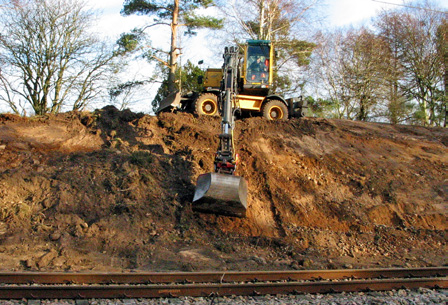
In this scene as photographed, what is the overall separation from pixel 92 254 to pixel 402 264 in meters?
6.85

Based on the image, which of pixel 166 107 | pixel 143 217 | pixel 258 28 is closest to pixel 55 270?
pixel 143 217

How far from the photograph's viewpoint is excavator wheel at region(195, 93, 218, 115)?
→ 16.5 metres

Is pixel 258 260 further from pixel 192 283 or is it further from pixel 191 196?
pixel 191 196

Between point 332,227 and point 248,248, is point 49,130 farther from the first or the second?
point 332,227

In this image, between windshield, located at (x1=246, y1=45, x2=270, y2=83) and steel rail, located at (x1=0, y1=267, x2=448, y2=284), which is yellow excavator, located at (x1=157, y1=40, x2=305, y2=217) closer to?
windshield, located at (x1=246, y1=45, x2=270, y2=83)

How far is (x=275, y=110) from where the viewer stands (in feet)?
57.3

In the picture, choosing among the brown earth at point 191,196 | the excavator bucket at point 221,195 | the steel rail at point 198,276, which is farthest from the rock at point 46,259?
the excavator bucket at point 221,195

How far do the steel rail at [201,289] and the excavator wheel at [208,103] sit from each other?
10871 millimetres

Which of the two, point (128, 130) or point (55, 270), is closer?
point (55, 270)

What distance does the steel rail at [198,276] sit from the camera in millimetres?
6316

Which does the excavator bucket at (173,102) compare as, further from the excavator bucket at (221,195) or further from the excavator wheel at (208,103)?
the excavator bucket at (221,195)

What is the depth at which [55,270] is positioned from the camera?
7.30 m

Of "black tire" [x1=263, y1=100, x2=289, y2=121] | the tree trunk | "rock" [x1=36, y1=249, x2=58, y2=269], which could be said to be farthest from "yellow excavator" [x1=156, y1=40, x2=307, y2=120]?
"rock" [x1=36, y1=249, x2=58, y2=269]

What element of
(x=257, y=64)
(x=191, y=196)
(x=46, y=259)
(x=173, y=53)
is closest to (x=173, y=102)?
(x=257, y=64)
